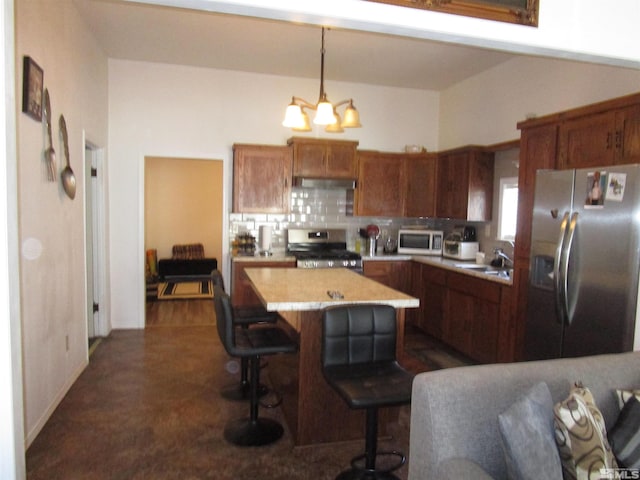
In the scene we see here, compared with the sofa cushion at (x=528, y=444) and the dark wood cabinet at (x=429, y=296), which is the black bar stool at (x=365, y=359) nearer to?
the sofa cushion at (x=528, y=444)

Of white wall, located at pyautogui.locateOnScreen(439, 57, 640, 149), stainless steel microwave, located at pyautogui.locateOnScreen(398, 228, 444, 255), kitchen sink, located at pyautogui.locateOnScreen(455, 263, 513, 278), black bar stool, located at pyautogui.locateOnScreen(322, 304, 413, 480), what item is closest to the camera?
black bar stool, located at pyautogui.locateOnScreen(322, 304, 413, 480)

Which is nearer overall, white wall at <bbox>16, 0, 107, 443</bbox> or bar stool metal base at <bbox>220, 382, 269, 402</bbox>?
white wall at <bbox>16, 0, 107, 443</bbox>

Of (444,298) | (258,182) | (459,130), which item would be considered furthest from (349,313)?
(459,130)

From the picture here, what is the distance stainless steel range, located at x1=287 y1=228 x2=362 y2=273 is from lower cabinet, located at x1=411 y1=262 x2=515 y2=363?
800 mm

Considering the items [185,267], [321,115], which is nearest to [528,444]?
[321,115]

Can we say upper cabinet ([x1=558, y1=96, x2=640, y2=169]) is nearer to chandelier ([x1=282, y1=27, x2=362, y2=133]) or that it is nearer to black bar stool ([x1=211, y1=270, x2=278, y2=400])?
chandelier ([x1=282, y1=27, x2=362, y2=133])

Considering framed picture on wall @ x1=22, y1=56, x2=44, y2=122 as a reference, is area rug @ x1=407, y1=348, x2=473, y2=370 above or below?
below

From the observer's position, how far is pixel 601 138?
2.90m

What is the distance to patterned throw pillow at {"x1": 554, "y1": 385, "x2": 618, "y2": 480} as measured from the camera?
1.34m

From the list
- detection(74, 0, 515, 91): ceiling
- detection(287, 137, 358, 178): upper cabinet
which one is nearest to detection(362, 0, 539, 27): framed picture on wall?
detection(74, 0, 515, 91): ceiling

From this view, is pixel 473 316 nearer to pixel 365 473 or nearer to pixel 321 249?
pixel 321 249

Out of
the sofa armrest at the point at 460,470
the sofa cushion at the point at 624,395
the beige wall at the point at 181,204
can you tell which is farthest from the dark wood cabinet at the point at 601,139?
the beige wall at the point at 181,204

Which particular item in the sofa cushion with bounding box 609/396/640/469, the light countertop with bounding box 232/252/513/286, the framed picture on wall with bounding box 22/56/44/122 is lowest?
the sofa cushion with bounding box 609/396/640/469

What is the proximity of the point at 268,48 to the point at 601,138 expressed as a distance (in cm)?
305
